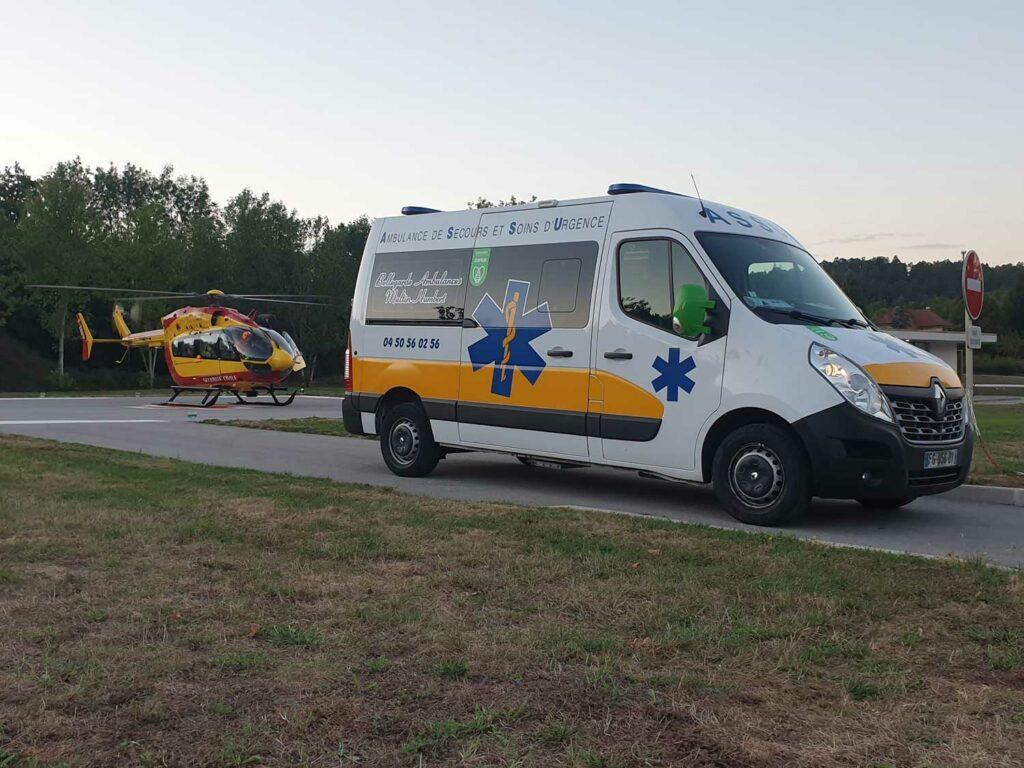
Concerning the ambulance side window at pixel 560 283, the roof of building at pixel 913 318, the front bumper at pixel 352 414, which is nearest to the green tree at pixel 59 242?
the front bumper at pixel 352 414

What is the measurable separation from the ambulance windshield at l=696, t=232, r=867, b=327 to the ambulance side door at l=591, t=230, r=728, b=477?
9.0 inches

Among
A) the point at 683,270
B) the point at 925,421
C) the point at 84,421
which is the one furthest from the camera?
the point at 84,421

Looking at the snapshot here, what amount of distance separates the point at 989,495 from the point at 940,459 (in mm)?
2174

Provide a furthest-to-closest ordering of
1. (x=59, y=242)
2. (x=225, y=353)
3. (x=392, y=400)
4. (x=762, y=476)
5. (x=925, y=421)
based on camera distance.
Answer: (x=59, y=242), (x=225, y=353), (x=392, y=400), (x=762, y=476), (x=925, y=421)

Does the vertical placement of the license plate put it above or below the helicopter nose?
below

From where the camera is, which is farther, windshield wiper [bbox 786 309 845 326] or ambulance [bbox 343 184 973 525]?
windshield wiper [bbox 786 309 845 326]

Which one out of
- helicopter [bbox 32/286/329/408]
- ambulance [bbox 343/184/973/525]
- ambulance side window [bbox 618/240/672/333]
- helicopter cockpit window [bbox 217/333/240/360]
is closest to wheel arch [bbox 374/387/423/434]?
ambulance [bbox 343/184/973/525]

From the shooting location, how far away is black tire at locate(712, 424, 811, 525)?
791 centimetres

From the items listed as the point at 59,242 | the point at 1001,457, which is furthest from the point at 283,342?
the point at 59,242

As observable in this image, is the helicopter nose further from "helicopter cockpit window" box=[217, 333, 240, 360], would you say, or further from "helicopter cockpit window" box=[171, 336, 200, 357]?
"helicopter cockpit window" box=[171, 336, 200, 357]

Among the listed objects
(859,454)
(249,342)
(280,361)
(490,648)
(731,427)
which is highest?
(249,342)

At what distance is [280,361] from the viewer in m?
27.5

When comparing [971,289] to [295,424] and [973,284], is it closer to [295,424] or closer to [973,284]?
[973,284]

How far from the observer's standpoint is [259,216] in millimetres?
64125
